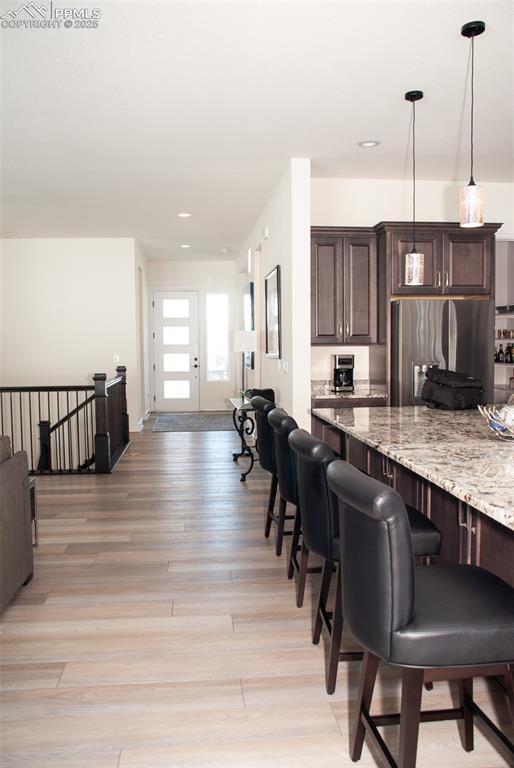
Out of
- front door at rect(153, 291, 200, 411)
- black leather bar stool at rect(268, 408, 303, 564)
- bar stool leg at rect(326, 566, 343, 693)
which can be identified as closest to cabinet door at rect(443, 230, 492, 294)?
black leather bar stool at rect(268, 408, 303, 564)

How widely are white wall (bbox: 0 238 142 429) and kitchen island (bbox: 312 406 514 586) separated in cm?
603

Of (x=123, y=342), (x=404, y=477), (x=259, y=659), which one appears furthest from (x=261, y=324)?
(x=259, y=659)

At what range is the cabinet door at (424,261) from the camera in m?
5.54

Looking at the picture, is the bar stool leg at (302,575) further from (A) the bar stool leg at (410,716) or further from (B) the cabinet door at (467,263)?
(B) the cabinet door at (467,263)

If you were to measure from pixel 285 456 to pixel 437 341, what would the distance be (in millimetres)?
2724

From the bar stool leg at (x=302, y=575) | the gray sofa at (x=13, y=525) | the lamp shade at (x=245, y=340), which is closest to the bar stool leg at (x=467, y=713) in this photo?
the bar stool leg at (x=302, y=575)

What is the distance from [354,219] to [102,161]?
2.38m

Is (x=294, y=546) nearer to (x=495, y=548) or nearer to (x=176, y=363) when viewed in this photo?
(x=495, y=548)

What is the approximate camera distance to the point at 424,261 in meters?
5.58

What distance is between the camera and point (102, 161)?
5.21 metres

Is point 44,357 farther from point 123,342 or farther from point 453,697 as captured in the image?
point 453,697

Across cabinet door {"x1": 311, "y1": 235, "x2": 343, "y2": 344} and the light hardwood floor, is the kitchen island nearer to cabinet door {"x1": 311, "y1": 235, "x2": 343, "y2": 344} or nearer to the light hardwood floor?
the light hardwood floor

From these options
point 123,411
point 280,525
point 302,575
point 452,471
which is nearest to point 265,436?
point 280,525

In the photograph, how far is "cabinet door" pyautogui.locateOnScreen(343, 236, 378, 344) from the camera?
5.71 metres
